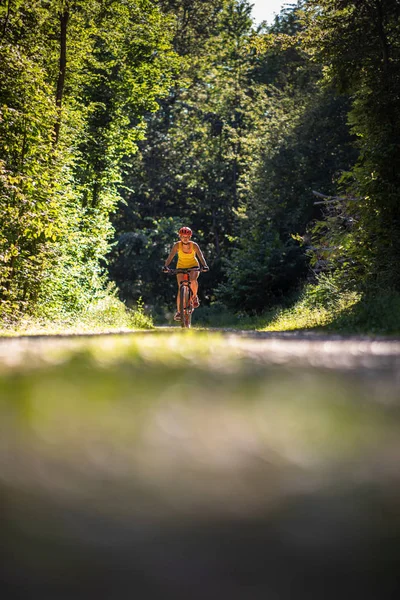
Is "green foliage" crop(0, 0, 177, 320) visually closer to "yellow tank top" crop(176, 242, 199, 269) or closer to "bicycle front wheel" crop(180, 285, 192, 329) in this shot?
"yellow tank top" crop(176, 242, 199, 269)

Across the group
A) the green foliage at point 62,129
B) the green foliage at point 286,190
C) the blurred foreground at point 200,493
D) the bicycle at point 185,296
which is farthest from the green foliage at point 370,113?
the green foliage at point 286,190

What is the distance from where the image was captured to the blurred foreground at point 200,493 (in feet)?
2.56

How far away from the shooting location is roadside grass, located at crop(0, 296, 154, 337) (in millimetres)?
10320

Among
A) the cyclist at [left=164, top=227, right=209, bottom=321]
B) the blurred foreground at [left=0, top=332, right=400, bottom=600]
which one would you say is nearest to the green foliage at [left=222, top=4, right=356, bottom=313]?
the cyclist at [left=164, top=227, right=209, bottom=321]

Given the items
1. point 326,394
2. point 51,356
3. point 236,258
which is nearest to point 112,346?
point 51,356

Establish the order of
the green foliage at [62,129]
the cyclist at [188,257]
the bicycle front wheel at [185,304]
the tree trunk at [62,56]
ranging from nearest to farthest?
the green foliage at [62,129] < the cyclist at [188,257] < the bicycle front wheel at [185,304] < the tree trunk at [62,56]

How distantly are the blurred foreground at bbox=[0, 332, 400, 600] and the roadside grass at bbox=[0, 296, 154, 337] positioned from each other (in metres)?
8.22

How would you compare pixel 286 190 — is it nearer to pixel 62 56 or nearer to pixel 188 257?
pixel 62 56

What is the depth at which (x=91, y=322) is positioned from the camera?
45.6 feet

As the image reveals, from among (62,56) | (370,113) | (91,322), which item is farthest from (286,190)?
(370,113)

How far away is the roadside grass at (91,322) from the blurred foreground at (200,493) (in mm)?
8224

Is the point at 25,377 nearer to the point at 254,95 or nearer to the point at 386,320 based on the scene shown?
the point at 386,320

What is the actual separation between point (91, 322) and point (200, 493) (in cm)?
1319

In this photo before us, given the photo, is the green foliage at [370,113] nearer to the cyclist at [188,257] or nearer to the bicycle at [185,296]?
the cyclist at [188,257]
